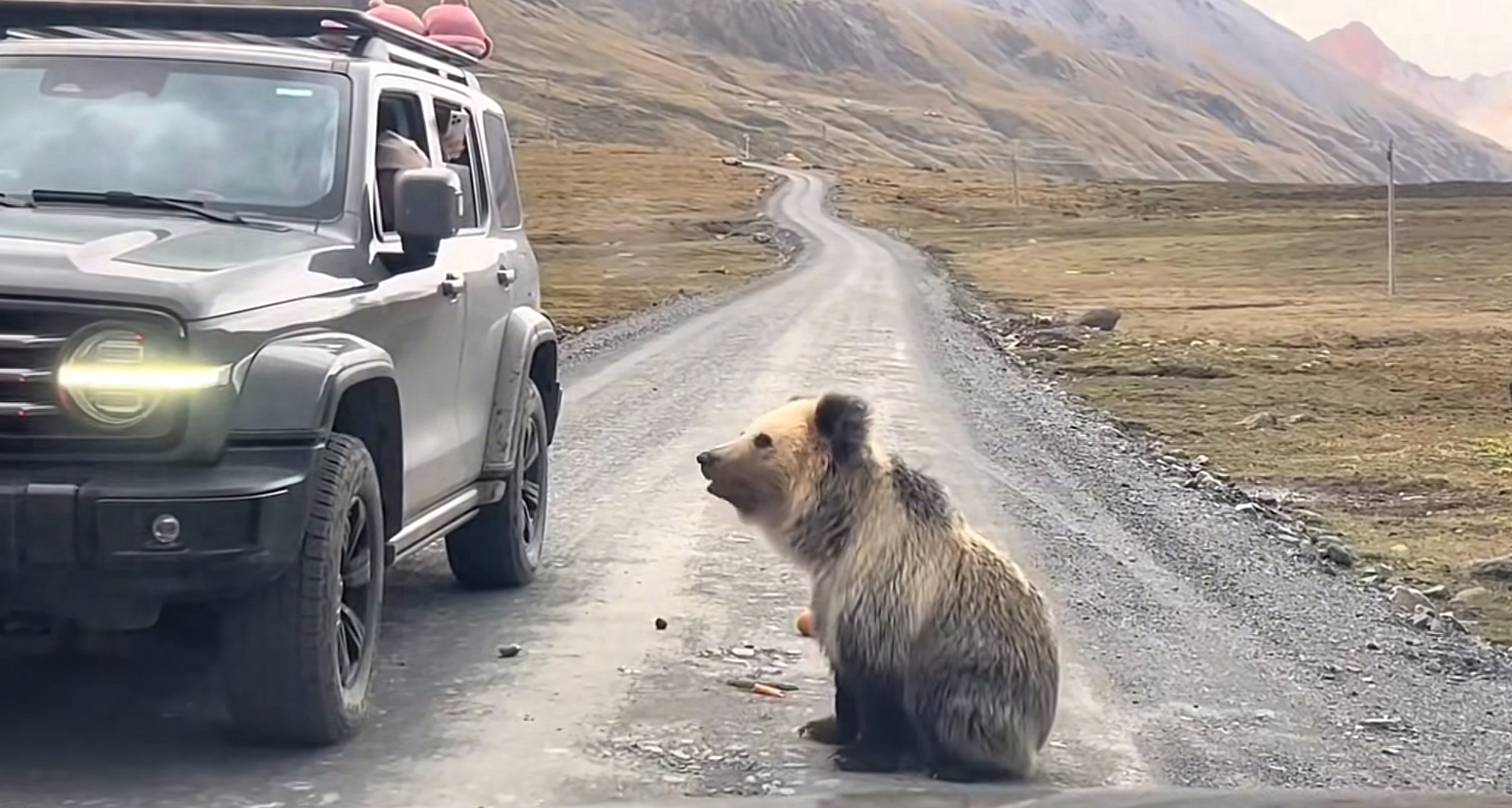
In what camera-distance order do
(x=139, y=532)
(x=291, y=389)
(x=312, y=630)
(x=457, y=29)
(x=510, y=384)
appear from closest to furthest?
(x=139, y=532) → (x=291, y=389) → (x=312, y=630) → (x=510, y=384) → (x=457, y=29)

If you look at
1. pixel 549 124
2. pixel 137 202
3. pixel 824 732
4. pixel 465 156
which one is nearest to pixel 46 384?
pixel 137 202

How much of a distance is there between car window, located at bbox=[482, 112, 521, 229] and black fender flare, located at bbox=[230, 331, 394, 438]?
120 inches

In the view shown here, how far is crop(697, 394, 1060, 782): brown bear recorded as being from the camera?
5902 millimetres

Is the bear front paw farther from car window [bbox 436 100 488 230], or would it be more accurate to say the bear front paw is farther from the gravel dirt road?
car window [bbox 436 100 488 230]

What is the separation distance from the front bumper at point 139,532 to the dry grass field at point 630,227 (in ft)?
71.6

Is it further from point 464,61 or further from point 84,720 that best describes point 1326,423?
point 84,720

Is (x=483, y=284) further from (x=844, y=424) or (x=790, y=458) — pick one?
(x=844, y=424)

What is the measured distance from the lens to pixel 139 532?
5.25 meters

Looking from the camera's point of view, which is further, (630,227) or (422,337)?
(630,227)

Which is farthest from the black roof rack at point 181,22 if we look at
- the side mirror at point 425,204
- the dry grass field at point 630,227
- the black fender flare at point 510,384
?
the dry grass field at point 630,227

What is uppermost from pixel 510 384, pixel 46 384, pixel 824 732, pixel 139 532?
pixel 46 384

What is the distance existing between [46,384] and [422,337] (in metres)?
1.83

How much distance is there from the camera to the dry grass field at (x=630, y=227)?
129 feet

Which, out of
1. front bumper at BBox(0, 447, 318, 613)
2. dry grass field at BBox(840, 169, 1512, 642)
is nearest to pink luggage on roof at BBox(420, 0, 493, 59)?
front bumper at BBox(0, 447, 318, 613)
